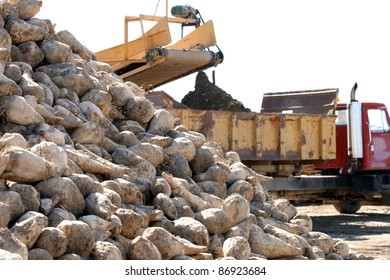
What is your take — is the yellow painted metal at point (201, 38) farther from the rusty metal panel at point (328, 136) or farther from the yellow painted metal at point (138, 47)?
the rusty metal panel at point (328, 136)

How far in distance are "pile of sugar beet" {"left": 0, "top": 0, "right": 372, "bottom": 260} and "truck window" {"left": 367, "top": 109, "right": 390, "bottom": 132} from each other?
726 cm

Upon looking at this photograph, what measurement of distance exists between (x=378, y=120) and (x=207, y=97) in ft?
10.3

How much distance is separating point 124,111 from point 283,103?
8.27 m

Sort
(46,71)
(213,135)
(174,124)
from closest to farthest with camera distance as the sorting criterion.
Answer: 1. (46,71)
2. (174,124)
3. (213,135)

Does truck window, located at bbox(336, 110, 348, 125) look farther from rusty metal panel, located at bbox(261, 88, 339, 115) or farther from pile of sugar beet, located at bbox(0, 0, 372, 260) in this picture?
pile of sugar beet, located at bbox(0, 0, 372, 260)

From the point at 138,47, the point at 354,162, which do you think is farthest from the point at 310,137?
the point at 138,47

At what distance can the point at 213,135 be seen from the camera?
12.8 metres

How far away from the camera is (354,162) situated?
1500 centimetres

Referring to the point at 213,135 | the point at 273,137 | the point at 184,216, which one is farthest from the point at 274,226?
the point at 273,137

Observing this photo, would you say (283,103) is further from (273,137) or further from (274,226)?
(274,226)

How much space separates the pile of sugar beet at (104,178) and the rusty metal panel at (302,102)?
280 inches

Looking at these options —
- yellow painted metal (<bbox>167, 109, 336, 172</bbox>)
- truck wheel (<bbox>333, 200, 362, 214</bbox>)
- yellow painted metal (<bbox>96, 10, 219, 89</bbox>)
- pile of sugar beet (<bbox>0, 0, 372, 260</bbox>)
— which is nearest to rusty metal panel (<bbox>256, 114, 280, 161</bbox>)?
yellow painted metal (<bbox>167, 109, 336, 172</bbox>)

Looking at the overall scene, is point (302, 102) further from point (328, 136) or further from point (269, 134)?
point (269, 134)

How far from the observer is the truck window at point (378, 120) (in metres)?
15.0
